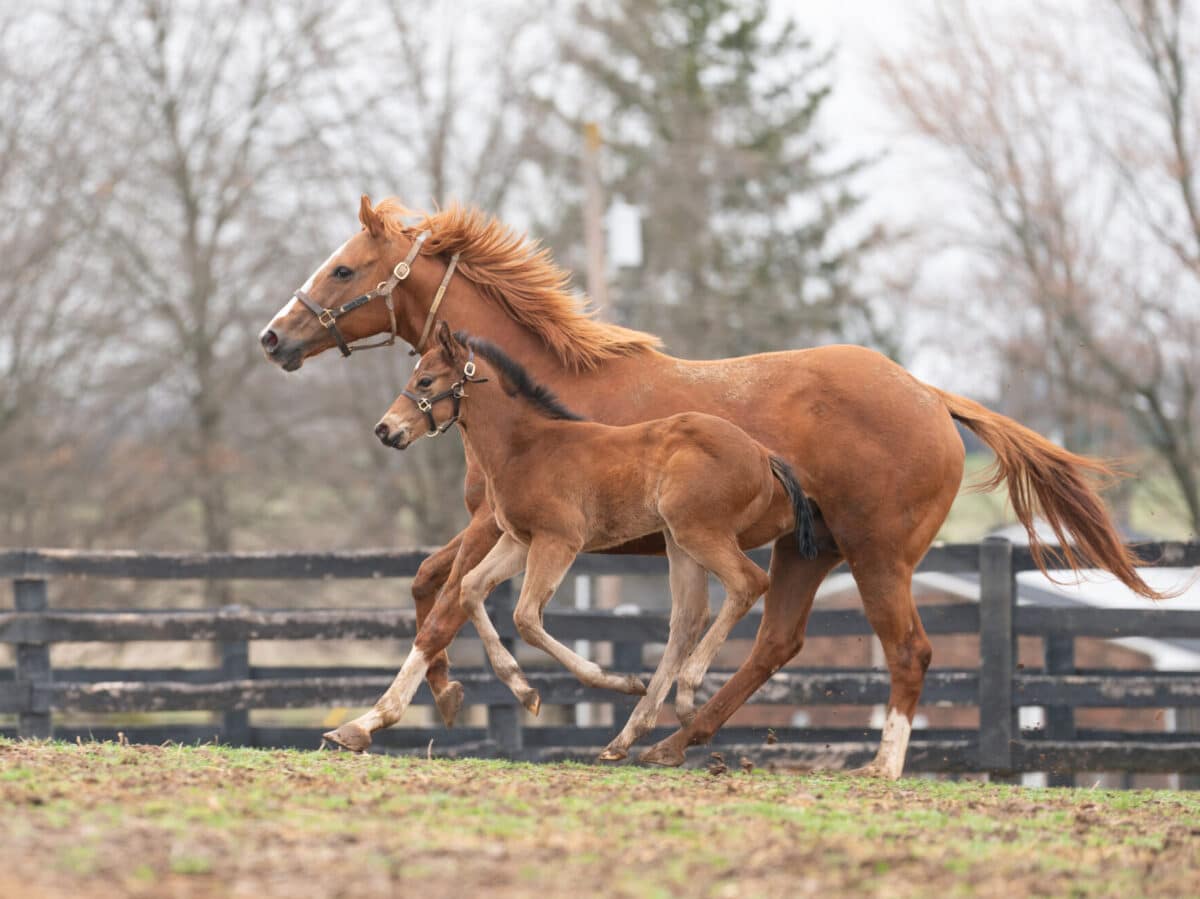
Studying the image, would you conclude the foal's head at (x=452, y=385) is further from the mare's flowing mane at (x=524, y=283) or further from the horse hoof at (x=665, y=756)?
the horse hoof at (x=665, y=756)

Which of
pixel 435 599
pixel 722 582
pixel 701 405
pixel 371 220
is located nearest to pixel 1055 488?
pixel 701 405

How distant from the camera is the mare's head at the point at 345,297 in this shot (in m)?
7.36

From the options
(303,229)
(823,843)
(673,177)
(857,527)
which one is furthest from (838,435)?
(673,177)

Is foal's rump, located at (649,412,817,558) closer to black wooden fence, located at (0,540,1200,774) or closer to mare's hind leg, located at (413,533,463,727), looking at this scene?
mare's hind leg, located at (413,533,463,727)

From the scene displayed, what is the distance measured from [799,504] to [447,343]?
1.77 meters

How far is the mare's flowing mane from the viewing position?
732 cm

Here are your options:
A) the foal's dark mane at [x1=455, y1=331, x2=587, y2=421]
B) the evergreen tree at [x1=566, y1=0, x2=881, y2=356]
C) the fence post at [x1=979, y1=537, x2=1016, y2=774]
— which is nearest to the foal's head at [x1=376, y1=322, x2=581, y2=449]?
the foal's dark mane at [x1=455, y1=331, x2=587, y2=421]

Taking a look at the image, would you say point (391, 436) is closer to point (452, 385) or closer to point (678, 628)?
point (452, 385)

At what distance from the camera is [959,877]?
408cm

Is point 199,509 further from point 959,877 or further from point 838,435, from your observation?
point 959,877

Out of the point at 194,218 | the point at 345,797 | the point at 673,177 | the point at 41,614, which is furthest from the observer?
the point at 673,177

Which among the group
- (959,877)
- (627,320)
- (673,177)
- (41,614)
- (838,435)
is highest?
(673,177)

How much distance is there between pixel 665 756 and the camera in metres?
7.07

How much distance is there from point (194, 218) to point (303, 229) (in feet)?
5.41
